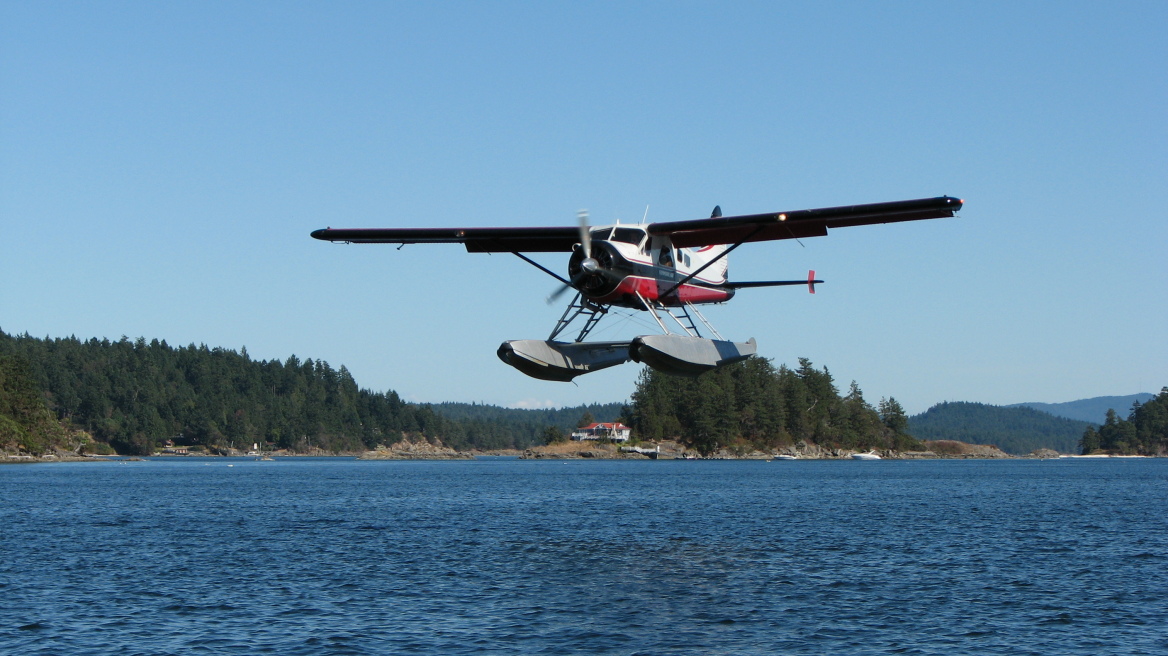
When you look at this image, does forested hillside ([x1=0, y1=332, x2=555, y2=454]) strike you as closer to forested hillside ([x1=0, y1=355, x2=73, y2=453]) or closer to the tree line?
forested hillside ([x1=0, y1=355, x2=73, y2=453])

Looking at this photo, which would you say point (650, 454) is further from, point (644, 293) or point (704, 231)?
point (644, 293)

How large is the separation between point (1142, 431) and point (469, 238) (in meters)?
176

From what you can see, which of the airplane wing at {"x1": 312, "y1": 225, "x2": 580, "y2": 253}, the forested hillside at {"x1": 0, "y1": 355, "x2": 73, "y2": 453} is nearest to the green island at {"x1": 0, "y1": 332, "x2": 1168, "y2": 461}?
the forested hillside at {"x1": 0, "y1": 355, "x2": 73, "y2": 453}

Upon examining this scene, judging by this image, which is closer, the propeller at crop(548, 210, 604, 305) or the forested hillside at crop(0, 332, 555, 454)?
the propeller at crop(548, 210, 604, 305)

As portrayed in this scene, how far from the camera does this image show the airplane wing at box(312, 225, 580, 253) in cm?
2644

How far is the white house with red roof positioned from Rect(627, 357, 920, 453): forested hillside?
20.5 ft

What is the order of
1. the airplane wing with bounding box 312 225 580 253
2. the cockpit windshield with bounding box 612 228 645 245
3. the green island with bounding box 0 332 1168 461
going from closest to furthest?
the cockpit windshield with bounding box 612 228 645 245
the airplane wing with bounding box 312 225 580 253
the green island with bounding box 0 332 1168 461

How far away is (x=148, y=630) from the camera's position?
17.6m

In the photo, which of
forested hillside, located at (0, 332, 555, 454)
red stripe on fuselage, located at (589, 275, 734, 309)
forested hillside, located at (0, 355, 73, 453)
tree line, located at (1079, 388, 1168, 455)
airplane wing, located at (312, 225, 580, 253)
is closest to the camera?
red stripe on fuselage, located at (589, 275, 734, 309)

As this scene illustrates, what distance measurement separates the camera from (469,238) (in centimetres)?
2666

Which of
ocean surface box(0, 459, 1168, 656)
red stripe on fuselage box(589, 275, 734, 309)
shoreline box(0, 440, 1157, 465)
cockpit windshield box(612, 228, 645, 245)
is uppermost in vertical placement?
cockpit windshield box(612, 228, 645, 245)

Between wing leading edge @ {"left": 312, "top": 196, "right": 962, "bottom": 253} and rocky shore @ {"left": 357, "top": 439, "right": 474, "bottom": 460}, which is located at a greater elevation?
wing leading edge @ {"left": 312, "top": 196, "right": 962, "bottom": 253}

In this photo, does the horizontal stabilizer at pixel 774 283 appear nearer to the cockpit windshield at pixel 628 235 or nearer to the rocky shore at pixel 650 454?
the cockpit windshield at pixel 628 235

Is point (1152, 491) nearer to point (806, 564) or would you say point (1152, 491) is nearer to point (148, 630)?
point (806, 564)
